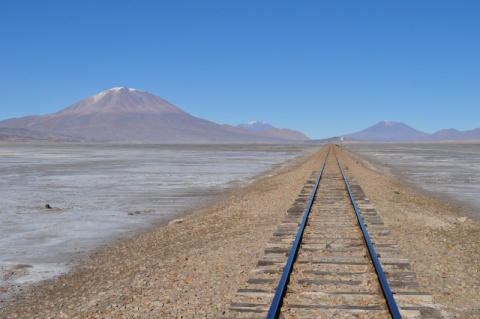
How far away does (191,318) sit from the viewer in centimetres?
664

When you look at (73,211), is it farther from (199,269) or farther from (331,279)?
(331,279)

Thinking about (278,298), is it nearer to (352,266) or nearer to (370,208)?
(352,266)

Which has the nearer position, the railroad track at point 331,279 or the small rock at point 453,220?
the railroad track at point 331,279

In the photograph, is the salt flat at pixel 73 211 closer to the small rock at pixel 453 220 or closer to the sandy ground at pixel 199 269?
the sandy ground at pixel 199 269

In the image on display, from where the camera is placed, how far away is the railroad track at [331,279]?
6551mm

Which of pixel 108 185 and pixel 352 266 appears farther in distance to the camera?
pixel 108 185

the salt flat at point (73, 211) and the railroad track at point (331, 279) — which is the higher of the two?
the railroad track at point (331, 279)

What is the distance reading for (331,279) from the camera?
7805 millimetres

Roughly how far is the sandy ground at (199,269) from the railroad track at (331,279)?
28 cm

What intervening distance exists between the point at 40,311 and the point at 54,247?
187 inches

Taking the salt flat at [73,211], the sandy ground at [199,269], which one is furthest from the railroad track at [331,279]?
the salt flat at [73,211]

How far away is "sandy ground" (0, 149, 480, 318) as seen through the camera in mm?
7223

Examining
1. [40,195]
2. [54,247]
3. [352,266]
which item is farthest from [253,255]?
[40,195]

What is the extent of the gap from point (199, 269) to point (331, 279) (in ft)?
7.29
